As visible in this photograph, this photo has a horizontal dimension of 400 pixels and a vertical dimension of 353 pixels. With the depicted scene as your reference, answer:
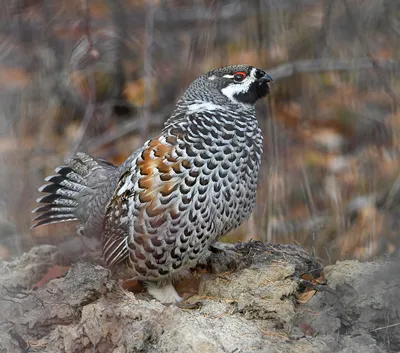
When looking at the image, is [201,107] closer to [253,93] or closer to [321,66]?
[253,93]

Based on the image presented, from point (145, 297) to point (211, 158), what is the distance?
98 centimetres

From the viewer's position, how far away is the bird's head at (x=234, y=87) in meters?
4.69

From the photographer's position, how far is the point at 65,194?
5086 mm

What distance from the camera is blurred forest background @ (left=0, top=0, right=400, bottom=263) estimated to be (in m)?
7.08

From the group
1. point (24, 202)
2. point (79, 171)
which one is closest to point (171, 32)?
point (24, 202)

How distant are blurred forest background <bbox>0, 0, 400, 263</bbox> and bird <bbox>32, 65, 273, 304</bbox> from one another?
1.72 metres

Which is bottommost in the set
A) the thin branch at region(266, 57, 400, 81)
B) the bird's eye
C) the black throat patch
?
the thin branch at region(266, 57, 400, 81)

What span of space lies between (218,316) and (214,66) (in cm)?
449

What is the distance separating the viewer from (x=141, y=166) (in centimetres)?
440

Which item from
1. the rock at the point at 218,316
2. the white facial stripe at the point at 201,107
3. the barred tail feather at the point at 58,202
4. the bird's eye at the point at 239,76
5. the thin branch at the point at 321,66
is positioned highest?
the bird's eye at the point at 239,76

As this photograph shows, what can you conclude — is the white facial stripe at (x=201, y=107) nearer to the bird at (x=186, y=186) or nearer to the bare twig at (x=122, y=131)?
the bird at (x=186, y=186)

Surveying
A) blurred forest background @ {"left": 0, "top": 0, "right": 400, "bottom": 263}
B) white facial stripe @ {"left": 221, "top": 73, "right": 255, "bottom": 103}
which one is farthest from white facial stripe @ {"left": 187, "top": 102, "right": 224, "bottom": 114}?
blurred forest background @ {"left": 0, "top": 0, "right": 400, "bottom": 263}

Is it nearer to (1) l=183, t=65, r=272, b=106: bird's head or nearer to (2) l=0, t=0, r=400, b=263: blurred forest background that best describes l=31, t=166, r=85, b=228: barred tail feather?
(1) l=183, t=65, r=272, b=106: bird's head

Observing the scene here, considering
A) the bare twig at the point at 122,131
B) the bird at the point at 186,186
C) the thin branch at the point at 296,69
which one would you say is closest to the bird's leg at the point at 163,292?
the bird at the point at 186,186
